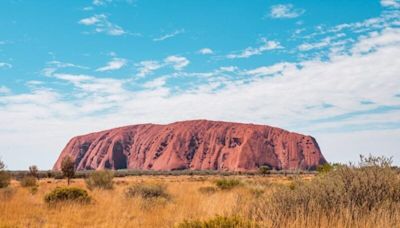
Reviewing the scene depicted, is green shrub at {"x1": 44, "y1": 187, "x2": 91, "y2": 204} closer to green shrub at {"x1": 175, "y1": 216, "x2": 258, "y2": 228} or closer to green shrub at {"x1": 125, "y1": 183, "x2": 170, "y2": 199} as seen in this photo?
green shrub at {"x1": 125, "y1": 183, "x2": 170, "y2": 199}

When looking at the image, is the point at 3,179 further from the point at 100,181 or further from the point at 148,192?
the point at 148,192

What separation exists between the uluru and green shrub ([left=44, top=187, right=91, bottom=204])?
117282 millimetres

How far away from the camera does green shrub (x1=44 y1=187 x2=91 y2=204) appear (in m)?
15.2

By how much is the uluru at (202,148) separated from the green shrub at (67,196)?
4617 inches

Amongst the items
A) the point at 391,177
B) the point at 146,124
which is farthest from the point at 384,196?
the point at 146,124

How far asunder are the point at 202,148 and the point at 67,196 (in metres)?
137

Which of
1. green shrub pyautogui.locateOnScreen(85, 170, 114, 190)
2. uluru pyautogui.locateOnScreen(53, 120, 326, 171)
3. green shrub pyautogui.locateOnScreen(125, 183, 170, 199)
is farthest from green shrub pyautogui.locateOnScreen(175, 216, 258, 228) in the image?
uluru pyautogui.locateOnScreen(53, 120, 326, 171)

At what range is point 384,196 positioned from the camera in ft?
26.2

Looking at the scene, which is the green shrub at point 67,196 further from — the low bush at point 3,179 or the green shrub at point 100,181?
the green shrub at point 100,181

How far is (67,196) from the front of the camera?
15820 millimetres

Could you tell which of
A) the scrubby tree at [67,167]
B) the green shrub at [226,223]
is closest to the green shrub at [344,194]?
the green shrub at [226,223]

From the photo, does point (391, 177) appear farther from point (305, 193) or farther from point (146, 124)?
point (146, 124)

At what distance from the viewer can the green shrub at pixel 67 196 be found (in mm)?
15219

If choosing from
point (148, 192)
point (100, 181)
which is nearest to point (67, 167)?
point (100, 181)
